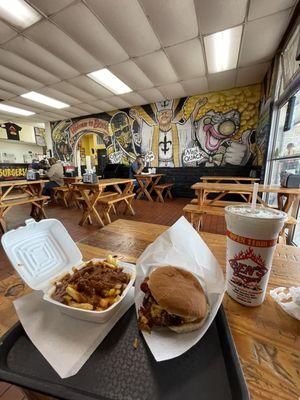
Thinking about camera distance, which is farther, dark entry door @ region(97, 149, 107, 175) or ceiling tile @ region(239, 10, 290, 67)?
dark entry door @ region(97, 149, 107, 175)

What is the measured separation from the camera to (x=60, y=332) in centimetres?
35

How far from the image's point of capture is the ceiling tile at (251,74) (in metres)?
3.36

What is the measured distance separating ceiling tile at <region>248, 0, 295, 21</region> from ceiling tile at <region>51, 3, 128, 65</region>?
69.9 inches

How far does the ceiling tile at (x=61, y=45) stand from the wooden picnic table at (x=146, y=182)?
241cm

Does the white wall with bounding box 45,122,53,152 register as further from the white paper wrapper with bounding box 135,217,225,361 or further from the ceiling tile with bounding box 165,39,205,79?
the white paper wrapper with bounding box 135,217,225,361

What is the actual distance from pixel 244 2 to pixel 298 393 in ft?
10.2

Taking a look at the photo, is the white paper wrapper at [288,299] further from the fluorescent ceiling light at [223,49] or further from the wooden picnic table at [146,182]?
the wooden picnic table at [146,182]

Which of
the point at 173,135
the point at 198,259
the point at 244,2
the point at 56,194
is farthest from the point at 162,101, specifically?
the point at 198,259

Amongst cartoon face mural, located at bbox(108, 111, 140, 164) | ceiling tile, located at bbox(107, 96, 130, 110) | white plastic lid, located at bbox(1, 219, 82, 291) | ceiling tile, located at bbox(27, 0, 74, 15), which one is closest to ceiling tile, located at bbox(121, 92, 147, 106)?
ceiling tile, located at bbox(107, 96, 130, 110)

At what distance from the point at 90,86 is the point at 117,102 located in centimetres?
115

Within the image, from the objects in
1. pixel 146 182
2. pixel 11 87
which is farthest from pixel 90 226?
pixel 11 87

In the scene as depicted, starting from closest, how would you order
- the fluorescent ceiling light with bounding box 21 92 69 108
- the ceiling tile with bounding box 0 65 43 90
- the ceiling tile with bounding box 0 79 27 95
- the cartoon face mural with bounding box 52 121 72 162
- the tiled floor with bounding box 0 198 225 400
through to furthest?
the tiled floor with bounding box 0 198 225 400 < the ceiling tile with bounding box 0 65 43 90 < the ceiling tile with bounding box 0 79 27 95 < the fluorescent ceiling light with bounding box 21 92 69 108 < the cartoon face mural with bounding box 52 121 72 162

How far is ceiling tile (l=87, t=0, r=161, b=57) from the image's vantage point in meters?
1.97

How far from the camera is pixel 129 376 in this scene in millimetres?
288
